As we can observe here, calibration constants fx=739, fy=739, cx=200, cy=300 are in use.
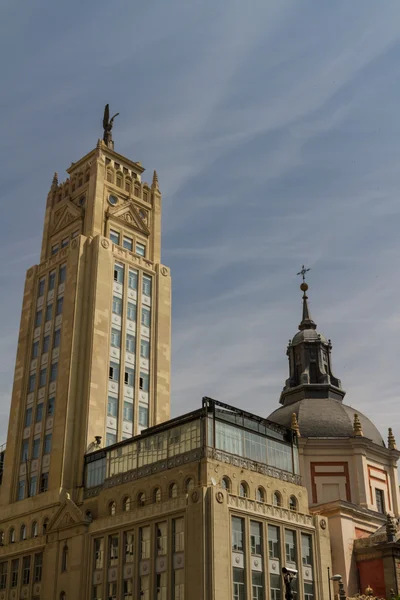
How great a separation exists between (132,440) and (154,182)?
39.9 m

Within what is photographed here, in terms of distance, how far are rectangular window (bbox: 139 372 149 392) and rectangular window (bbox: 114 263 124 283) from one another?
10427 millimetres

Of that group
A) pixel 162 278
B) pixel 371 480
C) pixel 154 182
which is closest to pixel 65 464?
pixel 162 278

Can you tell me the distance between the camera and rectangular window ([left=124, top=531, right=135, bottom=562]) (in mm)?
56719

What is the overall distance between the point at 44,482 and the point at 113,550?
13701 mm

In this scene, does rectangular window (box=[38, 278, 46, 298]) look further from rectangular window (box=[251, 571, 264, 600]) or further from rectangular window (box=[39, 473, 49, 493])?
rectangular window (box=[251, 571, 264, 600])

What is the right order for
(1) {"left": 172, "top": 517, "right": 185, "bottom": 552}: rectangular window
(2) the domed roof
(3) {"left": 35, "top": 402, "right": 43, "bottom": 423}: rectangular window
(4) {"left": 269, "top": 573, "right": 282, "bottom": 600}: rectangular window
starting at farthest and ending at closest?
(2) the domed roof, (3) {"left": 35, "top": 402, "right": 43, "bottom": 423}: rectangular window, (4) {"left": 269, "top": 573, "right": 282, "bottom": 600}: rectangular window, (1) {"left": 172, "top": 517, "right": 185, "bottom": 552}: rectangular window

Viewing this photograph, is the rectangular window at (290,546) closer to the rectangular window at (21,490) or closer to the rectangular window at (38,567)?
the rectangular window at (38,567)

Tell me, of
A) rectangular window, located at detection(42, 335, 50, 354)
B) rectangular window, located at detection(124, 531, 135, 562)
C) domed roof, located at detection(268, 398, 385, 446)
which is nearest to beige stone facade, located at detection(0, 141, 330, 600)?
rectangular window, located at detection(124, 531, 135, 562)

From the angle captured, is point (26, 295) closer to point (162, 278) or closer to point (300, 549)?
point (162, 278)

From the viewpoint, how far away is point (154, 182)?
92562 millimetres

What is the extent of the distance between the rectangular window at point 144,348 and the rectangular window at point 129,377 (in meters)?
2.73

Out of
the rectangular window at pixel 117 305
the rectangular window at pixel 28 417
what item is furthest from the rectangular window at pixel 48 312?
the rectangular window at pixel 28 417

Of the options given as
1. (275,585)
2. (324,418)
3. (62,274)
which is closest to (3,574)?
(275,585)

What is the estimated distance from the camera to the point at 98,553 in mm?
59562
